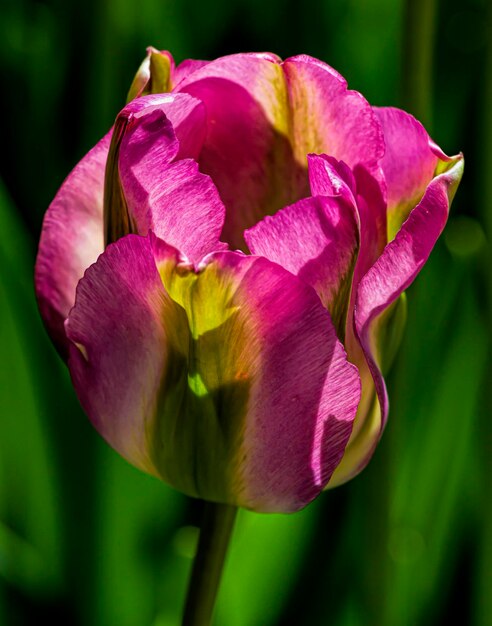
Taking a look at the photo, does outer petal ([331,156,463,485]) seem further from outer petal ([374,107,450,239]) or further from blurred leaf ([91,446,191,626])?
blurred leaf ([91,446,191,626])

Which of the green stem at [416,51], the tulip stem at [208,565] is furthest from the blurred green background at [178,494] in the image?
the tulip stem at [208,565]

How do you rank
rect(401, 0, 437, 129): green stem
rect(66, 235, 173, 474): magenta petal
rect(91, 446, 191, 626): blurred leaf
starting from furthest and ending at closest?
rect(91, 446, 191, 626): blurred leaf → rect(401, 0, 437, 129): green stem → rect(66, 235, 173, 474): magenta petal

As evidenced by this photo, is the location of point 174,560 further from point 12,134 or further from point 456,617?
point 12,134

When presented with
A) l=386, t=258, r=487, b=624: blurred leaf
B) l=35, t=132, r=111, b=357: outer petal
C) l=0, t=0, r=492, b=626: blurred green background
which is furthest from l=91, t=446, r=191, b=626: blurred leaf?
l=35, t=132, r=111, b=357: outer petal

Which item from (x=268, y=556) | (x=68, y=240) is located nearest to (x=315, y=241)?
(x=68, y=240)

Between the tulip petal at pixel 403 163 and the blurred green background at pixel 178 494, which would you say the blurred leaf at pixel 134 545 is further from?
the tulip petal at pixel 403 163

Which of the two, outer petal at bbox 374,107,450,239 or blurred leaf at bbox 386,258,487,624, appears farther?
blurred leaf at bbox 386,258,487,624

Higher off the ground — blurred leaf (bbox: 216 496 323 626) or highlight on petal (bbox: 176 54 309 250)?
highlight on petal (bbox: 176 54 309 250)

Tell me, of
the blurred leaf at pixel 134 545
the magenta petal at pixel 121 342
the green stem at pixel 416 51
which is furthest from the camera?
the blurred leaf at pixel 134 545
